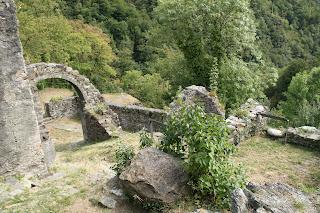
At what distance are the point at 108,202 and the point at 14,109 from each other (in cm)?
379

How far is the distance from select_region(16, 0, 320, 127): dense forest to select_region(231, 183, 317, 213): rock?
4855 mm

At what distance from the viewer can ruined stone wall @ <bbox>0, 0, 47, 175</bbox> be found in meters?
8.00

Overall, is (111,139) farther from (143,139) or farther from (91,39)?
(91,39)

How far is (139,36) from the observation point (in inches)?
1826

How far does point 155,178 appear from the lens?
18.3 feet

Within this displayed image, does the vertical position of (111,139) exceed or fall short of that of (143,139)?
it falls short

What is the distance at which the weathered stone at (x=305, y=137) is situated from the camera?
9477 millimetres

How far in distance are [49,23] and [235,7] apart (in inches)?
532

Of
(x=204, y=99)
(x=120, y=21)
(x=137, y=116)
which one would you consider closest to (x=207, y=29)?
(x=137, y=116)

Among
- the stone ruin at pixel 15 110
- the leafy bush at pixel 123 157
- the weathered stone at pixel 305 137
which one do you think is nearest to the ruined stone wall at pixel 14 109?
the stone ruin at pixel 15 110

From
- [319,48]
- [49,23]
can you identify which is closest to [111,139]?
[49,23]

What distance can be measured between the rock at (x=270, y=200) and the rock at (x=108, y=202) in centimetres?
208

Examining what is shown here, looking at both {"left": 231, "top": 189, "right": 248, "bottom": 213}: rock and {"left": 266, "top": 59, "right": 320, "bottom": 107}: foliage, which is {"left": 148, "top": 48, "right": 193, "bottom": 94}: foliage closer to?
{"left": 231, "top": 189, "right": 248, "bottom": 213}: rock

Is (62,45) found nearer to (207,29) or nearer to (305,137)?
(207,29)
